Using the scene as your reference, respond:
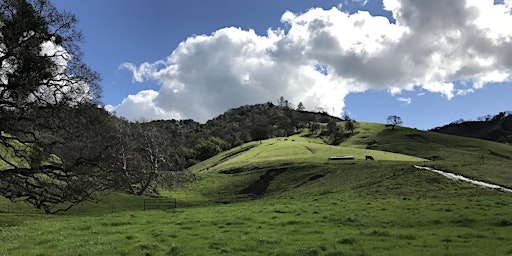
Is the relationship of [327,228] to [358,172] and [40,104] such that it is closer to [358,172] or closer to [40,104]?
[40,104]

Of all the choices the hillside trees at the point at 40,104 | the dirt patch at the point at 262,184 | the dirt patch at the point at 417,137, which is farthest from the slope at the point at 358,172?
the hillside trees at the point at 40,104

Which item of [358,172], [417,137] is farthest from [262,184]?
[417,137]

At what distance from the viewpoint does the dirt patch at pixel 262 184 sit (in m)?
76.3

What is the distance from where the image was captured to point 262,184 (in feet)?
270

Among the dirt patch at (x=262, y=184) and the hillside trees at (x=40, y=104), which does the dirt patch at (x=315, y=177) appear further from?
the hillside trees at (x=40, y=104)

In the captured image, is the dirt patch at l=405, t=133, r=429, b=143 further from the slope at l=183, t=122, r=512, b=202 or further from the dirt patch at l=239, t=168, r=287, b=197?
the dirt patch at l=239, t=168, r=287, b=197

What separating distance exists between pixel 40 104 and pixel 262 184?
62578mm

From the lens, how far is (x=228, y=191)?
270ft

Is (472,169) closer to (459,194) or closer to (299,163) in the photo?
(459,194)

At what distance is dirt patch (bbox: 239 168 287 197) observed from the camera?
76.3 meters

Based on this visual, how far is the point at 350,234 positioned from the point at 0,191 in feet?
70.2

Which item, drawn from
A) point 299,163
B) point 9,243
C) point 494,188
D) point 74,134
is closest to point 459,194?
point 494,188

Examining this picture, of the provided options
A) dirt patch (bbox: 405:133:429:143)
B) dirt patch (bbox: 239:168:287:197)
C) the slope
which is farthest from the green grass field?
dirt patch (bbox: 405:133:429:143)

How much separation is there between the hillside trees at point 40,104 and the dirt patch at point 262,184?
4971 centimetres
